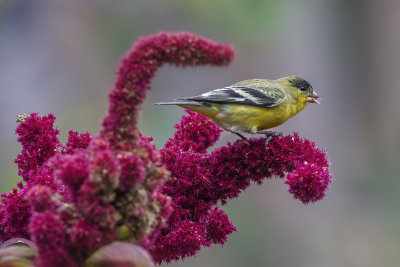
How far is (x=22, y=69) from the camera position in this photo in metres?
5.57

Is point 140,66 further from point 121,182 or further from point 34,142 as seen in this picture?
point 34,142

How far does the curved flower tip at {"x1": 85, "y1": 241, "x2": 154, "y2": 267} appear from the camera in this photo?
1011mm

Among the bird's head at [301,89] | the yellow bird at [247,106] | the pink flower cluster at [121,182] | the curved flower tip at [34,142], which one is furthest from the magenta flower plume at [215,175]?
the bird's head at [301,89]

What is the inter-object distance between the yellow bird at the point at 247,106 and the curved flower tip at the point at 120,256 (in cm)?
Result: 167

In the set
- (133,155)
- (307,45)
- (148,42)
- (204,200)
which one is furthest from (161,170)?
(307,45)

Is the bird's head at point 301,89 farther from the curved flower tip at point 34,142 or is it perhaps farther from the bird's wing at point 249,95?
the curved flower tip at point 34,142

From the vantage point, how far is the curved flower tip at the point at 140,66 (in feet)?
3.60

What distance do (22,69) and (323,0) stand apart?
3001 mm

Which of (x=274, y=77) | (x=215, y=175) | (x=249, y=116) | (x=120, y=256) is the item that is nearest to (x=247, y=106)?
(x=249, y=116)

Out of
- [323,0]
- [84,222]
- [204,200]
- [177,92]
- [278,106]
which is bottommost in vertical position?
[84,222]

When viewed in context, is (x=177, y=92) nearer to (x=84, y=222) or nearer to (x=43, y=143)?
(x=43, y=143)

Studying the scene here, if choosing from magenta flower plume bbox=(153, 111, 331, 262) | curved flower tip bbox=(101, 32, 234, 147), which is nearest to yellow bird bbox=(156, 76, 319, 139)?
magenta flower plume bbox=(153, 111, 331, 262)

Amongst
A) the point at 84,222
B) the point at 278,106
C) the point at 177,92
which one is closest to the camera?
the point at 84,222

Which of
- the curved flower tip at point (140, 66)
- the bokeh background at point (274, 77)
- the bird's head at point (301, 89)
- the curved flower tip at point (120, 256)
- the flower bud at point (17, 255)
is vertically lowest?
the curved flower tip at point (120, 256)
